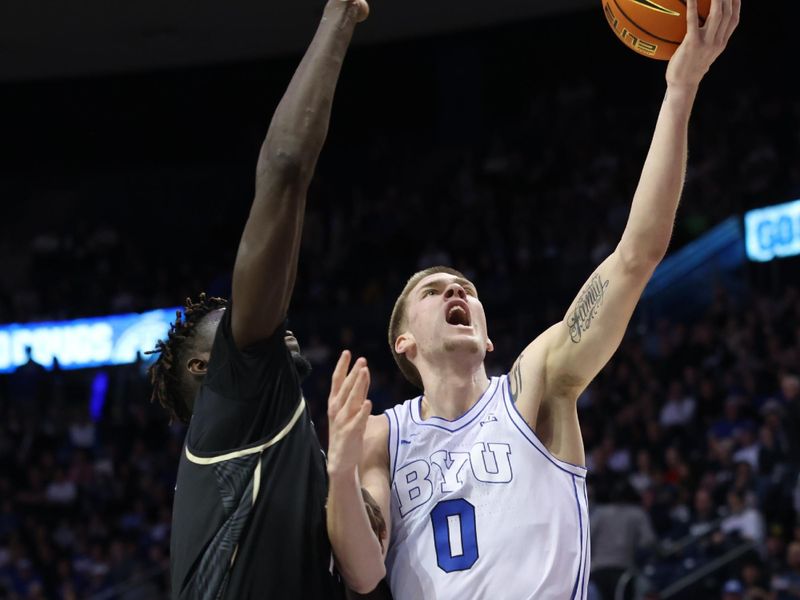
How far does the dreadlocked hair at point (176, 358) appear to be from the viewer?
122 inches

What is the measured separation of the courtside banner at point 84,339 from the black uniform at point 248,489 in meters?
14.9

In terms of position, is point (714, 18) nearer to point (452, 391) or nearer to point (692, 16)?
point (692, 16)

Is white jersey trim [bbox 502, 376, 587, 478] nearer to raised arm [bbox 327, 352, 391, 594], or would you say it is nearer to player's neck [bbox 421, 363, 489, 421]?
player's neck [bbox 421, 363, 489, 421]

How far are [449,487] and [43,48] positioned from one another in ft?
55.8

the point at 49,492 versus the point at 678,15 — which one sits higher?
the point at 49,492

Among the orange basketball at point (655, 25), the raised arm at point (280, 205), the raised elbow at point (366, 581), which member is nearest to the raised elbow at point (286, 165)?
the raised arm at point (280, 205)

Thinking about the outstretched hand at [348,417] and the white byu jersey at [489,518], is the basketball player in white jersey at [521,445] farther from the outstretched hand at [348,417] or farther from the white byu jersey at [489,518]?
the outstretched hand at [348,417]

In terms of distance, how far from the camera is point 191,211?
21172mm

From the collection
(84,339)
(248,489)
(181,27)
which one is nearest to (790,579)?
(248,489)

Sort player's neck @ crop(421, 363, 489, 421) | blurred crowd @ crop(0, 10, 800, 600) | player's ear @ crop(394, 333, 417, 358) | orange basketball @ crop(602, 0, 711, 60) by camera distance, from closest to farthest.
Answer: orange basketball @ crop(602, 0, 711, 60), player's neck @ crop(421, 363, 489, 421), player's ear @ crop(394, 333, 417, 358), blurred crowd @ crop(0, 10, 800, 600)

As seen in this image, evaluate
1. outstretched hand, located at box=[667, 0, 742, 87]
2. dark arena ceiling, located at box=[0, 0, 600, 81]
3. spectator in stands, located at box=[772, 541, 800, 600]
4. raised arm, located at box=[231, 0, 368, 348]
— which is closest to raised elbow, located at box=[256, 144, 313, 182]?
raised arm, located at box=[231, 0, 368, 348]

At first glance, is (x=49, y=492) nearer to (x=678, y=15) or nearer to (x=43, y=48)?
(x=43, y=48)

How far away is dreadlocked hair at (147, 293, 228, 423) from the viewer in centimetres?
310

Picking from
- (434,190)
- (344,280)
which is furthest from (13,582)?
(434,190)
